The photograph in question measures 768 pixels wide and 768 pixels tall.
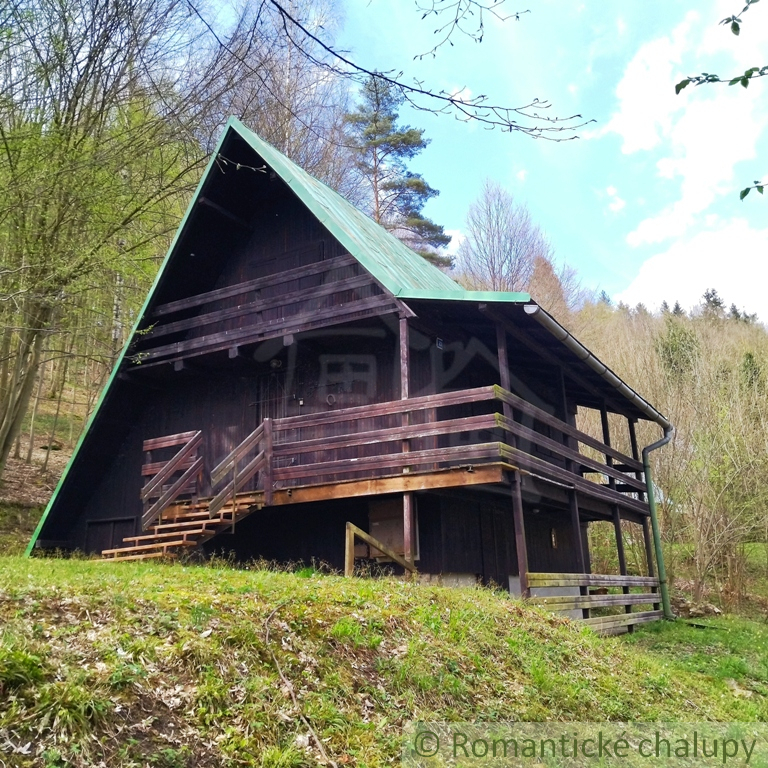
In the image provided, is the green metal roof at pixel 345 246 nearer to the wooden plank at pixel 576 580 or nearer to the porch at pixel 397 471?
the porch at pixel 397 471

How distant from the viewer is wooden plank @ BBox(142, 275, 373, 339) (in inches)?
516

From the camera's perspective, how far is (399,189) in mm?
35469

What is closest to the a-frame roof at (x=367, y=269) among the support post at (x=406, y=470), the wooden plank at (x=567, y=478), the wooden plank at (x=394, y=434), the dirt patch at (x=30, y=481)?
the support post at (x=406, y=470)

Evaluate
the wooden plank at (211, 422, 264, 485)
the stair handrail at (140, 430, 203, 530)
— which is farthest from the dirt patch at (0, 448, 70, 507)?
the wooden plank at (211, 422, 264, 485)

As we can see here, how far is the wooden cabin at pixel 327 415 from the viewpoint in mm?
11625

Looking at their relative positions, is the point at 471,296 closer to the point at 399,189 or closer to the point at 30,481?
the point at 30,481

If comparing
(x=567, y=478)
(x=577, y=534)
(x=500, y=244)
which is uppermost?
(x=500, y=244)

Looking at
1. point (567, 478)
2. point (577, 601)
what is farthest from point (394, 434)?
point (577, 601)

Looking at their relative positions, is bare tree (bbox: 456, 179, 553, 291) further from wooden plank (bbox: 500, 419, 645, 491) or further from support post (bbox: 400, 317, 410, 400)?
support post (bbox: 400, 317, 410, 400)

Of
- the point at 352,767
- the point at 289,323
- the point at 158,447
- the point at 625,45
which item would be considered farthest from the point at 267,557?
the point at 625,45

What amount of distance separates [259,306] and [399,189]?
2306 centimetres

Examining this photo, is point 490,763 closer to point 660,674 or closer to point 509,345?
point 660,674

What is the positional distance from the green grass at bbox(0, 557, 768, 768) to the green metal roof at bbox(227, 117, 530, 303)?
15.4 feet

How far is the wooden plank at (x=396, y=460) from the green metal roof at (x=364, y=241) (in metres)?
2.23
